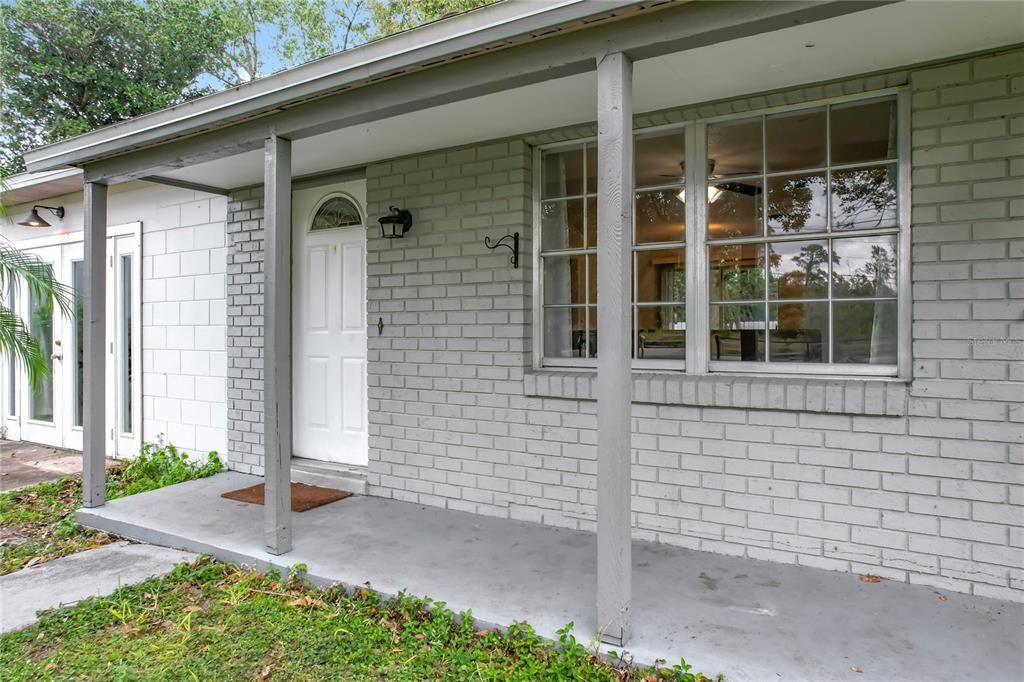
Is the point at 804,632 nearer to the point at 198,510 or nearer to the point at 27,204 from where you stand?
the point at 198,510

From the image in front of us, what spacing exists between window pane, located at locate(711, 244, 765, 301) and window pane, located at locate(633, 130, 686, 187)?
0.50 metres

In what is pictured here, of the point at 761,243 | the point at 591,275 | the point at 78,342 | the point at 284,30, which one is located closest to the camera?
the point at 761,243

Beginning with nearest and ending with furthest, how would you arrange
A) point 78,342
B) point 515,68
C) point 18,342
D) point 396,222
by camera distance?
point 515,68, point 396,222, point 18,342, point 78,342

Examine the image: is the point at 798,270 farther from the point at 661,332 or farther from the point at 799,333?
the point at 661,332

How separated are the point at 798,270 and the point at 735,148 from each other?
74 cm

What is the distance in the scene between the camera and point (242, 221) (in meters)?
5.10

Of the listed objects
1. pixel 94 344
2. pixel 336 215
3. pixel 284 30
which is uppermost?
pixel 284 30

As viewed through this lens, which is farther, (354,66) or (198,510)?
(198,510)

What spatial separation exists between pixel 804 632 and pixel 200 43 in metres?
18.7

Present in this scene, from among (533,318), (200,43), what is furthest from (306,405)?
(200,43)

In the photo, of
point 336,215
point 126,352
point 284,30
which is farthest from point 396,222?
point 284,30

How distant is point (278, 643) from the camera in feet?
8.35

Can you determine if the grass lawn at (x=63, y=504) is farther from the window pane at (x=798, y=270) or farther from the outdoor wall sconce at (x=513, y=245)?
the window pane at (x=798, y=270)

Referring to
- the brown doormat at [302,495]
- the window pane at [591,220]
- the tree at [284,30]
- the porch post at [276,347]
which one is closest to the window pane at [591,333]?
the window pane at [591,220]
